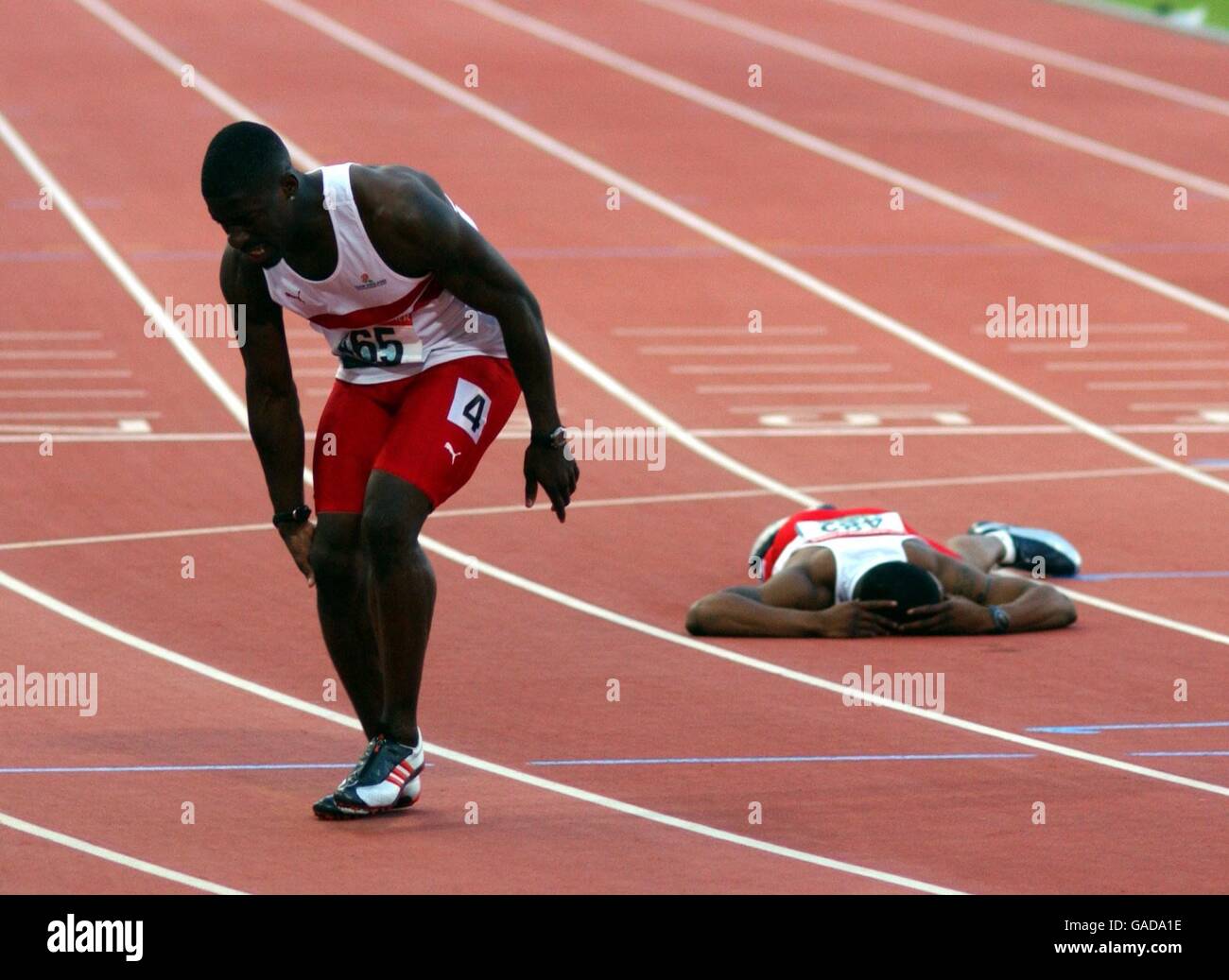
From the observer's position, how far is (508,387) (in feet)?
22.2

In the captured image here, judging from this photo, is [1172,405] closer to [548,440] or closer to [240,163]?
[548,440]

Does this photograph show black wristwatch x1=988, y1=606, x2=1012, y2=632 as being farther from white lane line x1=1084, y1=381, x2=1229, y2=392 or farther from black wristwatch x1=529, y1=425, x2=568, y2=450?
white lane line x1=1084, y1=381, x2=1229, y2=392

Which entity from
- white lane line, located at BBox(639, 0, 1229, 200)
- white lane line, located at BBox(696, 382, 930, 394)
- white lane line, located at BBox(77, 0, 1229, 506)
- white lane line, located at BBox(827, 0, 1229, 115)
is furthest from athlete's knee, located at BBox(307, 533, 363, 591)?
white lane line, located at BBox(827, 0, 1229, 115)

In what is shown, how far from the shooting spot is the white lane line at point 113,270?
49.0 feet

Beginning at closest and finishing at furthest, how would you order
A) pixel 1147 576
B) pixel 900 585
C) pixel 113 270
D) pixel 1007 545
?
pixel 900 585, pixel 1007 545, pixel 1147 576, pixel 113 270

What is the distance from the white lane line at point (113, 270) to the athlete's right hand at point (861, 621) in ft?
18.7

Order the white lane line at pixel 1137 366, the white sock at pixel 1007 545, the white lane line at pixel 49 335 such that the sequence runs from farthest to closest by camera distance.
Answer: the white lane line at pixel 1137 366 → the white lane line at pixel 49 335 → the white sock at pixel 1007 545

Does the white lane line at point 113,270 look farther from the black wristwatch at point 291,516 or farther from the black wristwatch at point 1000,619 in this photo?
the black wristwatch at point 291,516

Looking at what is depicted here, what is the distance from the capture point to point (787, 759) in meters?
7.53

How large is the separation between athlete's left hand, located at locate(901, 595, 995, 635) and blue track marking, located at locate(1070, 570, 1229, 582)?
1.43 m

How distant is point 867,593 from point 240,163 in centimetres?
404

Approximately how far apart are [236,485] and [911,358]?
5444 mm

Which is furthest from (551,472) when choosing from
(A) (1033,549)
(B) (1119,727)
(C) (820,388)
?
(C) (820,388)

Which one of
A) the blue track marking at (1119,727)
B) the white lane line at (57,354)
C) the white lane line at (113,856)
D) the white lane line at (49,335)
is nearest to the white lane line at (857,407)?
the white lane line at (57,354)
